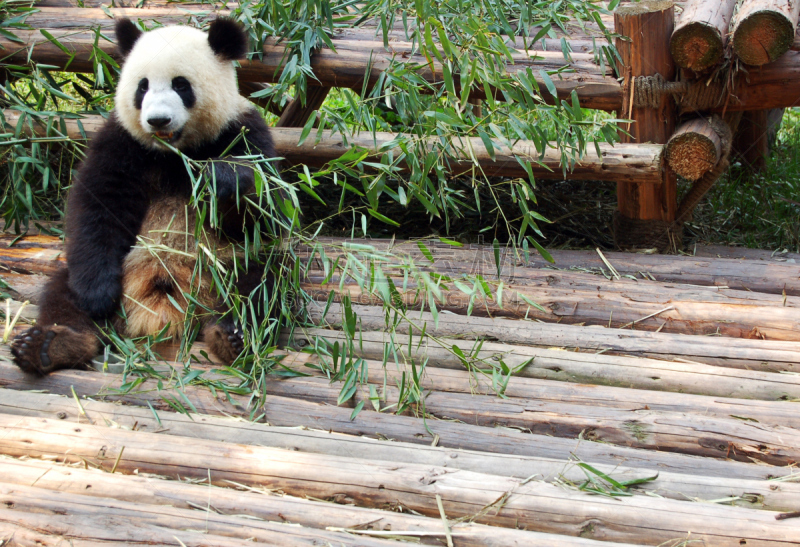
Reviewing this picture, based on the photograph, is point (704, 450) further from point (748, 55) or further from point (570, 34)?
point (570, 34)

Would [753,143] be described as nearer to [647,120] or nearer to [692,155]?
[647,120]

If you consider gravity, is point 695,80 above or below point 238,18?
below

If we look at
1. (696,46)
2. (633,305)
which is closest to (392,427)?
(633,305)

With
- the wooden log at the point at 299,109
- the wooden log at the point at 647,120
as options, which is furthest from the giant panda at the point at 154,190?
the wooden log at the point at 647,120

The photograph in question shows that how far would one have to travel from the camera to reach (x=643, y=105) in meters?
3.78

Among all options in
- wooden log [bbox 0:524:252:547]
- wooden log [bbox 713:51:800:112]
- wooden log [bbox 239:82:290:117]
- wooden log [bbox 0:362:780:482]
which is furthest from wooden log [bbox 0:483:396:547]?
wooden log [bbox 239:82:290:117]

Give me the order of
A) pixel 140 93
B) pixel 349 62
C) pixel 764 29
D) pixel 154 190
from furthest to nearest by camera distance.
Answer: pixel 349 62 < pixel 764 29 < pixel 154 190 < pixel 140 93

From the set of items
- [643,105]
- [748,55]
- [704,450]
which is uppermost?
[748,55]

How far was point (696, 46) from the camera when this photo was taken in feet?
11.5

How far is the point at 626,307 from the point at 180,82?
237cm

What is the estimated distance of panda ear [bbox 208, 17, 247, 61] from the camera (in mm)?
3123

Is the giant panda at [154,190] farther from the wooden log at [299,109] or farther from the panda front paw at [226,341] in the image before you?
the wooden log at [299,109]

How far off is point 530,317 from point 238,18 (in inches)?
102

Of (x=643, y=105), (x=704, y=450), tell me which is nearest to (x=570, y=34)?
(x=643, y=105)
